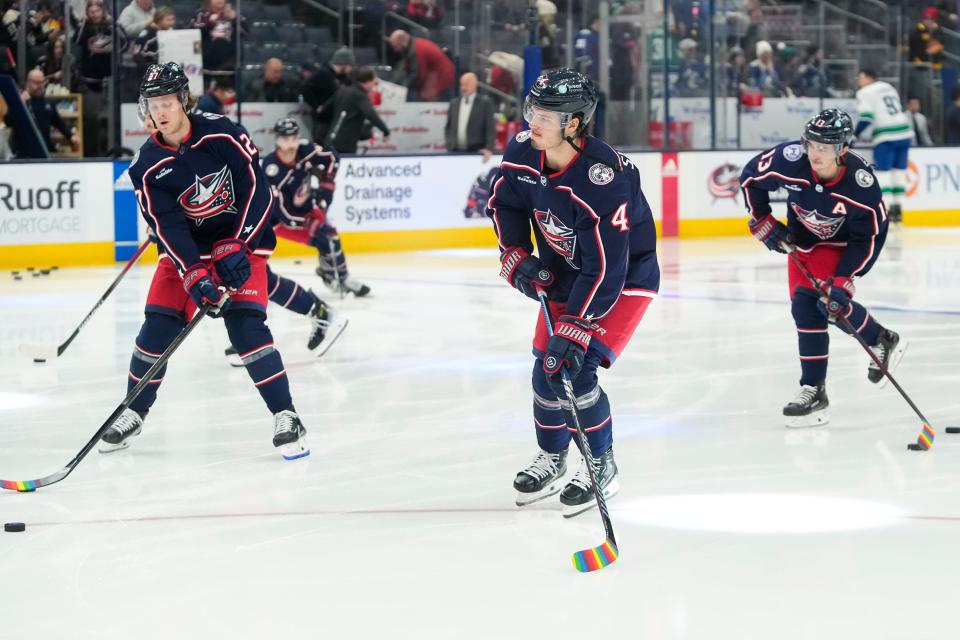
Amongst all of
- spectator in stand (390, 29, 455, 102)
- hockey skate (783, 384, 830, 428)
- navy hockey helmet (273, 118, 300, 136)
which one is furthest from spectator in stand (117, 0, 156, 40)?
hockey skate (783, 384, 830, 428)

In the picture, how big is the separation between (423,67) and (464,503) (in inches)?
364

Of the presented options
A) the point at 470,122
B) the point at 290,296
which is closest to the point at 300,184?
the point at 290,296

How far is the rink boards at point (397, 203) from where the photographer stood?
10.4 m

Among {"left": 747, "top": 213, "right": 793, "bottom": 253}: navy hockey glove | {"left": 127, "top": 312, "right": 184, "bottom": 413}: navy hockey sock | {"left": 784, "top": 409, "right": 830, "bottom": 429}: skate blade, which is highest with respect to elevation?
{"left": 747, "top": 213, "right": 793, "bottom": 253}: navy hockey glove

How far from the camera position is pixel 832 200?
495 cm

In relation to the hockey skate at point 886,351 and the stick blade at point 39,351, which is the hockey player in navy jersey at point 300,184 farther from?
the hockey skate at point 886,351

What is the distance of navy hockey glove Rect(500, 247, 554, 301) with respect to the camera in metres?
3.75

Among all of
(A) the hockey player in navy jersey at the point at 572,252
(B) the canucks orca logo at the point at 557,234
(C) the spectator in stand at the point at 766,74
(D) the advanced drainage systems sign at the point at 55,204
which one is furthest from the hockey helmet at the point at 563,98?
(C) the spectator in stand at the point at 766,74

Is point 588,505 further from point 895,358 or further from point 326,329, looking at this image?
point 326,329

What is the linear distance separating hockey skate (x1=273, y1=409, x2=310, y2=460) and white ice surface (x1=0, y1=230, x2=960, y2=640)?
0.06 metres

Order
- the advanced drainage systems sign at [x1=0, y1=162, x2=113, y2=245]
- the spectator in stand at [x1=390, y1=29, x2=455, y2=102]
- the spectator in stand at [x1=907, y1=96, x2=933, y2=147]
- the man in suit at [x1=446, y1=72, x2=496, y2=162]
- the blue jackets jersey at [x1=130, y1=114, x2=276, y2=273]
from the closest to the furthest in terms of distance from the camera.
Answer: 1. the blue jackets jersey at [x1=130, y1=114, x2=276, y2=273]
2. the advanced drainage systems sign at [x1=0, y1=162, x2=113, y2=245]
3. the man in suit at [x1=446, y1=72, x2=496, y2=162]
4. the spectator in stand at [x1=390, y1=29, x2=455, y2=102]
5. the spectator in stand at [x1=907, y1=96, x2=933, y2=147]

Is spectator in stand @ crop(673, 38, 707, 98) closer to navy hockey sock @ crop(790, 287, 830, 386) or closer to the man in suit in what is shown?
the man in suit

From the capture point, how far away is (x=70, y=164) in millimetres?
10516

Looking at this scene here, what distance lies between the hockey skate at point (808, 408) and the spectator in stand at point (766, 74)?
9.33 m
